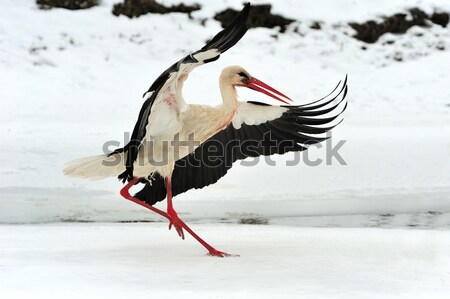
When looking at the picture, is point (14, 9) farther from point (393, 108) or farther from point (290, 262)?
point (290, 262)

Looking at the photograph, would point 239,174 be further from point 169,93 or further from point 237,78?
point 169,93

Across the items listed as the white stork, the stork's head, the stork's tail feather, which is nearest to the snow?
the white stork

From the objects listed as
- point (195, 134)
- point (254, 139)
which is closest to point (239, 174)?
point (254, 139)

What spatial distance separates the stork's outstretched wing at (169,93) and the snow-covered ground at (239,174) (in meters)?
0.71

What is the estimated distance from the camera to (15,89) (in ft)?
35.9

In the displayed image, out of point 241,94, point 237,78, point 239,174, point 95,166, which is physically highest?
point 241,94

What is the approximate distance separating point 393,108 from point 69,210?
16.7ft

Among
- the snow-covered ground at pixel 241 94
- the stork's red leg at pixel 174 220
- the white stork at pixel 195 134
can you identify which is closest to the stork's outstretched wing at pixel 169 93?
the white stork at pixel 195 134

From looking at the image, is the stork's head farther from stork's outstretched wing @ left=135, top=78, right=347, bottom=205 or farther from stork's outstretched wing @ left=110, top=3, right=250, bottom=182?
stork's outstretched wing @ left=135, top=78, right=347, bottom=205

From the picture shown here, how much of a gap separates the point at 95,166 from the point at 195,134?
2.14 feet

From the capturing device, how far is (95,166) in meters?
5.15

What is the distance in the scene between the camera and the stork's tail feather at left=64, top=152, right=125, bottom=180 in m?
5.13

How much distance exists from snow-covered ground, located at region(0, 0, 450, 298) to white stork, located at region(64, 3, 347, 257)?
0.43m

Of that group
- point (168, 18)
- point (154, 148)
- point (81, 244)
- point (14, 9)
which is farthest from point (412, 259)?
point (14, 9)
